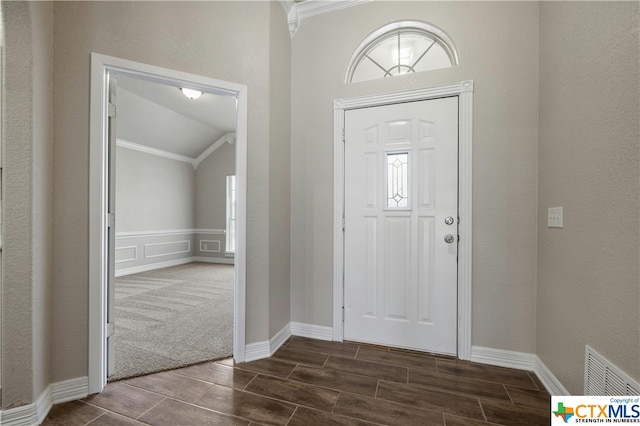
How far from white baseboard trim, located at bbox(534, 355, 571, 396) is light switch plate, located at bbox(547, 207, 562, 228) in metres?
0.98

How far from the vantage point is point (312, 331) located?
256 centimetres

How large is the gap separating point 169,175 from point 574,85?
7.00 m

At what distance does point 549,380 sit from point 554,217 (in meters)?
1.09

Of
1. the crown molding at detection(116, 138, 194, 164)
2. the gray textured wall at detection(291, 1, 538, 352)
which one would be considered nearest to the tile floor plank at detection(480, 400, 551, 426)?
the gray textured wall at detection(291, 1, 538, 352)

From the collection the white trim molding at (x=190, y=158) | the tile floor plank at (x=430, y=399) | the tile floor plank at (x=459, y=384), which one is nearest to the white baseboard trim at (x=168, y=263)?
the white trim molding at (x=190, y=158)

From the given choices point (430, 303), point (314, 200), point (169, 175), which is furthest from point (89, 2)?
point (169, 175)

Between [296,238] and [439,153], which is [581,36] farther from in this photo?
[296,238]

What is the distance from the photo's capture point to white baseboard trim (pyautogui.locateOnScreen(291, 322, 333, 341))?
2.51m

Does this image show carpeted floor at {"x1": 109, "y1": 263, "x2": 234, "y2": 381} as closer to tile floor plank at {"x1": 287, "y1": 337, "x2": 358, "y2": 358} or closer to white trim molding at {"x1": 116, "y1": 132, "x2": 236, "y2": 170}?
tile floor plank at {"x1": 287, "y1": 337, "x2": 358, "y2": 358}

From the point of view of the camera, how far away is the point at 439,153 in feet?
7.27

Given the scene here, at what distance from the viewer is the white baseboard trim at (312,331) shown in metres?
2.51

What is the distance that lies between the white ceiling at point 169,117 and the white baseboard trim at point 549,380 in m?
4.33

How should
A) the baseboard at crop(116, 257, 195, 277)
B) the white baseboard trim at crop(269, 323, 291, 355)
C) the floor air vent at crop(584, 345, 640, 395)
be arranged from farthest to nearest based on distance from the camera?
the baseboard at crop(116, 257, 195, 277), the white baseboard trim at crop(269, 323, 291, 355), the floor air vent at crop(584, 345, 640, 395)

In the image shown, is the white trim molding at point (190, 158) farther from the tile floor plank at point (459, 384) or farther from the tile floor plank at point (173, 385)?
the tile floor plank at point (459, 384)
